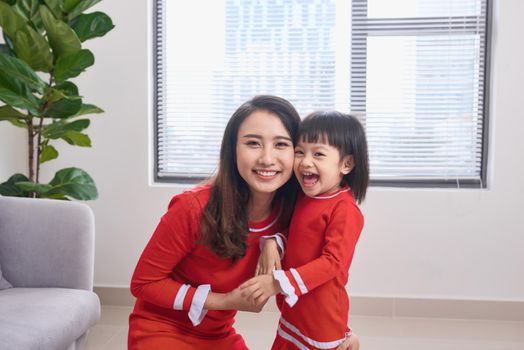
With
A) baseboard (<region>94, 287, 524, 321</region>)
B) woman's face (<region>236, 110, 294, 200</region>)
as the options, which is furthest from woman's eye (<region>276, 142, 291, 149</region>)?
baseboard (<region>94, 287, 524, 321</region>)

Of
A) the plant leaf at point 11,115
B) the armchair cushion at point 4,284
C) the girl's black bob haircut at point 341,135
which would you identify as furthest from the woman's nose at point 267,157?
the plant leaf at point 11,115

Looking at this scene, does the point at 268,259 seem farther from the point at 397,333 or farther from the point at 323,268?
the point at 397,333

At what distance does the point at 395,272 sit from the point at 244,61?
1465 millimetres

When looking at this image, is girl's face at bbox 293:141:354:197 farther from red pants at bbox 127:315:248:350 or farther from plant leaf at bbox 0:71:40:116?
plant leaf at bbox 0:71:40:116

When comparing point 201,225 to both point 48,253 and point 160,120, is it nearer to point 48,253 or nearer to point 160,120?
point 48,253

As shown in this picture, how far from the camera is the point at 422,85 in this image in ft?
10.2

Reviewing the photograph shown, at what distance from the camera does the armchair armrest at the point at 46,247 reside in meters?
2.08

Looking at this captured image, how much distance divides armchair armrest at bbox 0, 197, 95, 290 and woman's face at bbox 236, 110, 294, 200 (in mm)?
881

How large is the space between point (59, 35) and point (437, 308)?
2.35 meters

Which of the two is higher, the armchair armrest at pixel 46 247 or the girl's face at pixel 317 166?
the girl's face at pixel 317 166

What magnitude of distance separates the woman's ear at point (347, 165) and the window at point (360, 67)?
5.18ft

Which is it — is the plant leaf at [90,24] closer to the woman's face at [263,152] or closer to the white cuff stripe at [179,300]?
the woman's face at [263,152]

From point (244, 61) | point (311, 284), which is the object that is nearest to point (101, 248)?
point (244, 61)

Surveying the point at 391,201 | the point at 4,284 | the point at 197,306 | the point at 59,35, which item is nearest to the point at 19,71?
the point at 59,35
